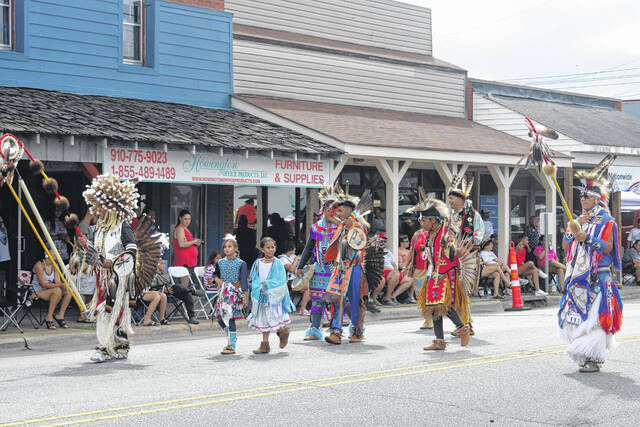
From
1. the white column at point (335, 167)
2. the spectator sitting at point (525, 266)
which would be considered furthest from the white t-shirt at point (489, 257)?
the white column at point (335, 167)

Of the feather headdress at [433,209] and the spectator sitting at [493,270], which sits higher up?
the feather headdress at [433,209]

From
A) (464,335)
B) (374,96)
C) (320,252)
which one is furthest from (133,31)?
(464,335)

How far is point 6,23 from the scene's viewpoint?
55.3 ft

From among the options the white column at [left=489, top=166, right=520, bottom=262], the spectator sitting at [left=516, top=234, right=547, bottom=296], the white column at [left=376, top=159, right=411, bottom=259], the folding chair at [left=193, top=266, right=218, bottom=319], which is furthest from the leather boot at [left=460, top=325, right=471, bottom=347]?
the white column at [left=489, top=166, right=520, bottom=262]

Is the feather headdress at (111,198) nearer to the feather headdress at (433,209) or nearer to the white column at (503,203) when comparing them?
the feather headdress at (433,209)

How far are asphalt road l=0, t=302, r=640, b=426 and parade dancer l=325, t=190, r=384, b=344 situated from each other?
0.42 m

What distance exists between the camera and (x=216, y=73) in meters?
20.0

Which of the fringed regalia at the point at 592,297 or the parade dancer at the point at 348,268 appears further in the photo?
the parade dancer at the point at 348,268

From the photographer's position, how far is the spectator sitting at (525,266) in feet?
69.6

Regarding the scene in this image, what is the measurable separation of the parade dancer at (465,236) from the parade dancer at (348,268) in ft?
4.09

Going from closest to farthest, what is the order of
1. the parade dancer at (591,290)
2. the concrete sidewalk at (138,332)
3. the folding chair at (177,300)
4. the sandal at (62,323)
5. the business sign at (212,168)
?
1. the parade dancer at (591,290)
2. the concrete sidewalk at (138,332)
3. the sandal at (62,323)
4. the folding chair at (177,300)
5. the business sign at (212,168)

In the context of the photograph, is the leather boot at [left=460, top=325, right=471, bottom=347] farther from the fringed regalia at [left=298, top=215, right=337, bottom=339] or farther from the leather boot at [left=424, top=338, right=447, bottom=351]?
the fringed regalia at [left=298, top=215, right=337, bottom=339]

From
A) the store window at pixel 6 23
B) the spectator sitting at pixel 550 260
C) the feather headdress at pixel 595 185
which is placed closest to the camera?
the feather headdress at pixel 595 185

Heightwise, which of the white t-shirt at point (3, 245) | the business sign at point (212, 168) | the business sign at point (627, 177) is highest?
the business sign at point (627, 177)
